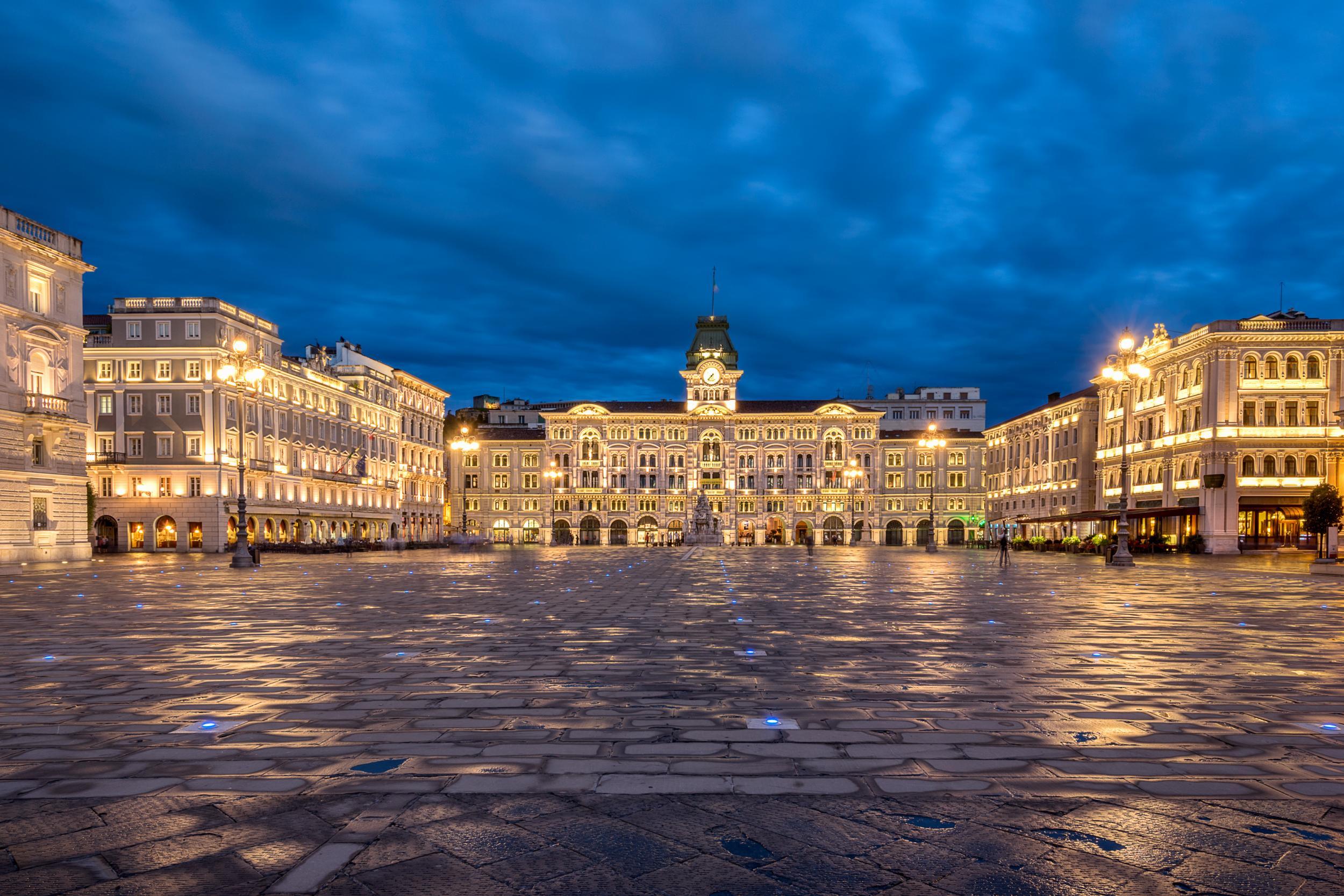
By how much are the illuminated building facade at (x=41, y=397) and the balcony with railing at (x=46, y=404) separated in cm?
4

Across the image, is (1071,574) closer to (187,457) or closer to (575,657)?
(575,657)

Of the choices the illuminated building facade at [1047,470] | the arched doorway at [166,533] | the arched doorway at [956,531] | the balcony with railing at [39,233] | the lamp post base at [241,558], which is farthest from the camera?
the arched doorway at [956,531]

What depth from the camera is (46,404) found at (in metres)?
41.6

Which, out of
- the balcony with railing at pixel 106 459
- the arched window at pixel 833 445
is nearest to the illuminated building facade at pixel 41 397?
the balcony with railing at pixel 106 459

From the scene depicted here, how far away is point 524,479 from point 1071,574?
85765mm

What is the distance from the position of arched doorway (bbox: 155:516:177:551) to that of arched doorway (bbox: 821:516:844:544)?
233 ft

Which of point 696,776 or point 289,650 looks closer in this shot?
point 696,776

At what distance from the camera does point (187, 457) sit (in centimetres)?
6044

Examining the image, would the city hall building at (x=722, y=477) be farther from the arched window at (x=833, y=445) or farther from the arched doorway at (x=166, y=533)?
the arched doorway at (x=166, y=533)

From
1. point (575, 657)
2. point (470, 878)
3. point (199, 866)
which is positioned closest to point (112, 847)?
point (199, 866)

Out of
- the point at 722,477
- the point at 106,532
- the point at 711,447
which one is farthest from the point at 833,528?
the point at 106,532

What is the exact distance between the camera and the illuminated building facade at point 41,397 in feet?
129

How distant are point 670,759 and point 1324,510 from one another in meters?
47.7

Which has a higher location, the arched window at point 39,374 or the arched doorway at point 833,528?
the arched window at point 39,374
